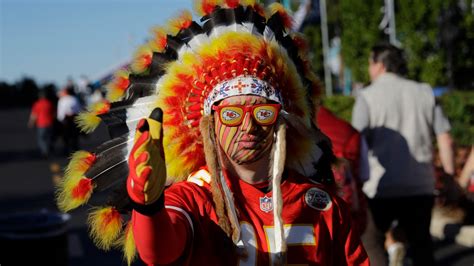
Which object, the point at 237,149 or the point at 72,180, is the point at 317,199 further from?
the point at 72,180

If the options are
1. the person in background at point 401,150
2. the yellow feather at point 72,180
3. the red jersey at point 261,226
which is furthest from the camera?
the person in background at point 401,150

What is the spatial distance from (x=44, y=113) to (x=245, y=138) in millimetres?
13805

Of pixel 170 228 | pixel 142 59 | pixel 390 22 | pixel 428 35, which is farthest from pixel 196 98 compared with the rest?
pixel 428 35

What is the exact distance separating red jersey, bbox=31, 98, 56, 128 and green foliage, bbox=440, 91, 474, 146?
328 inches

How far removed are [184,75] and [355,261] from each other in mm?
903

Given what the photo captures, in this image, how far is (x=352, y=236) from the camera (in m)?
2.58

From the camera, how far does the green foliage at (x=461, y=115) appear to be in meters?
10.2

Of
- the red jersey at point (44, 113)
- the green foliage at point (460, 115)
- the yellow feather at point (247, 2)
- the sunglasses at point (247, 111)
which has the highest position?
the yellow feather at point (247, 2)

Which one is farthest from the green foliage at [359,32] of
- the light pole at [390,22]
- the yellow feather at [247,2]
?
the yellow feather at [247,2]

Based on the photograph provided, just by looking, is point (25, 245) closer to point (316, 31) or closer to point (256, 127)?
point (256, 127)

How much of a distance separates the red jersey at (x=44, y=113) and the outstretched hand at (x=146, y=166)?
1395 centimetres

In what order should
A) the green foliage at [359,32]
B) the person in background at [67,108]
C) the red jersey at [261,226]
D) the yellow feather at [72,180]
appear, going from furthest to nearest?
the green foliage at [359,32], the person in background at [67,108], the yellow feather at [72,180], the red jersey at [261,226]

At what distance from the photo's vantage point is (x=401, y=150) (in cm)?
450

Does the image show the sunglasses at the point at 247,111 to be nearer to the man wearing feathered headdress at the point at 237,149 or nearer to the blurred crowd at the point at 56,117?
the man wearing feathered headdress at the point at 237,149
